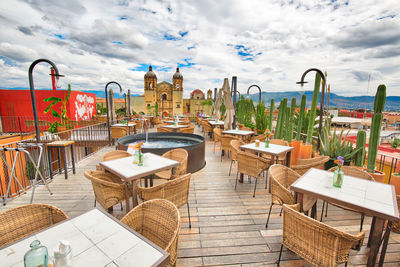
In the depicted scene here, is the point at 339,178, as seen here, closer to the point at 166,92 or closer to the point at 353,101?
the point at 166,92

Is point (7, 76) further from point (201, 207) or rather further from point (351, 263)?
point (351, 263)

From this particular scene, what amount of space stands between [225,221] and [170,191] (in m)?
0.99

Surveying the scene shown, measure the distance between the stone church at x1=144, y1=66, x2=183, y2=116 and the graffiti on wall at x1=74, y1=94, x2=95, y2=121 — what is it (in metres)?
18.2

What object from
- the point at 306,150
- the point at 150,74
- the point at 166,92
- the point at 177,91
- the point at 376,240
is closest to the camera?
the point at 376,240

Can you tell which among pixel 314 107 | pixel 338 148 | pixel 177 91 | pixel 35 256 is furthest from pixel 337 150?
pixel 177 91

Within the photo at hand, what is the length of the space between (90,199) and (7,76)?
1777 centimetres

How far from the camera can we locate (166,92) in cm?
3859

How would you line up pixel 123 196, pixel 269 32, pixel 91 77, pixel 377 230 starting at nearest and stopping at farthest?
pixel 377 230 → pixel 123 196 → pixel 269 32 → pixel 91 77

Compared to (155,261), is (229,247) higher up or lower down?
lower down

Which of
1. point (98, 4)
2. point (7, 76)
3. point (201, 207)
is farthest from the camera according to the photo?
point (7, 76)

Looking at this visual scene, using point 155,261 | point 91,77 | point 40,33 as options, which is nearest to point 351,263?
point 155,261

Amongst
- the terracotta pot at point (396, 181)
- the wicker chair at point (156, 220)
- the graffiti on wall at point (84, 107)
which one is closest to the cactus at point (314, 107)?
the terracotta pot at point (396, 181)

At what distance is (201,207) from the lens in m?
3.00

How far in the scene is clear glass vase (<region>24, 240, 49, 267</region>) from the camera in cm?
83
